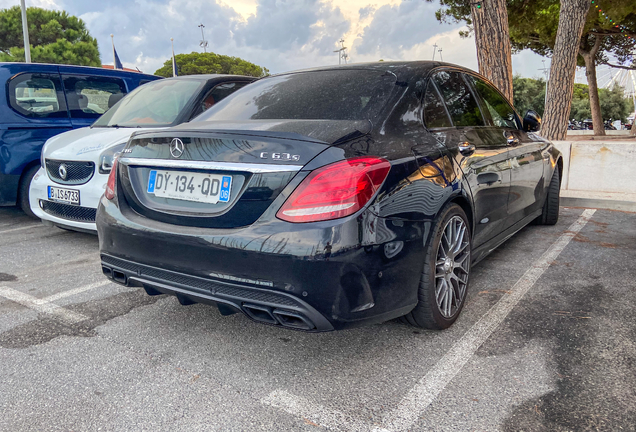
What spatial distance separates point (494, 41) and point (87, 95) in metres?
6.56

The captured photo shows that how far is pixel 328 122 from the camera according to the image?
96.2 inches

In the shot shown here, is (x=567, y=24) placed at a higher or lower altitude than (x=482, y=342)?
higher

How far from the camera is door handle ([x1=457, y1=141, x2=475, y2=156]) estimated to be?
3035mm

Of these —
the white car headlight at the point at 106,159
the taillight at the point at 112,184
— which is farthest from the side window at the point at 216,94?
the taillight at the point at 112,184

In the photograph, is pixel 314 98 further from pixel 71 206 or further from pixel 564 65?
pixel 564 65

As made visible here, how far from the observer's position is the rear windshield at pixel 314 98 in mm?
2656

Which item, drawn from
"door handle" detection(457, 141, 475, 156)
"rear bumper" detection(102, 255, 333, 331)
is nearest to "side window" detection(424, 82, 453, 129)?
"door handle" detection(457, 141, 475, 156)

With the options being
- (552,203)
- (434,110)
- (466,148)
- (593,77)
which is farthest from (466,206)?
(593,77)

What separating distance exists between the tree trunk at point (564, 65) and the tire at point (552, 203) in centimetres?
494

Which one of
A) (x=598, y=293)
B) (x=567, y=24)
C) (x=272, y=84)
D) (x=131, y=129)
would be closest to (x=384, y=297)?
(x=272, y=84)

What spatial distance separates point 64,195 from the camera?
4.68 metres

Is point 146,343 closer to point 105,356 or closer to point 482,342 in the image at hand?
point 105,356

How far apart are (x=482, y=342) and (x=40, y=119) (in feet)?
17.8

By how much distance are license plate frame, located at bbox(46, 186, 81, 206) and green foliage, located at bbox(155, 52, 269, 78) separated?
7067cm
